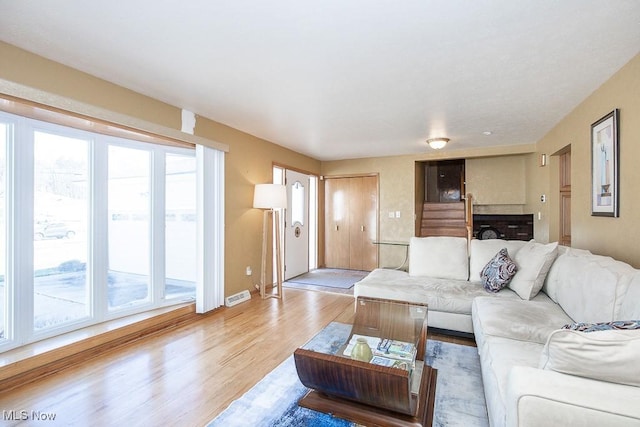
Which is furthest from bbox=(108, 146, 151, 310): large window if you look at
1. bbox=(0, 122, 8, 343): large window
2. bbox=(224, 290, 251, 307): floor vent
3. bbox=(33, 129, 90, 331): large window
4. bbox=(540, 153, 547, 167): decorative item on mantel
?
bbox=(540, 153, 547, 167): decorative item on mantel

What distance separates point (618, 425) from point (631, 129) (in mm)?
2225

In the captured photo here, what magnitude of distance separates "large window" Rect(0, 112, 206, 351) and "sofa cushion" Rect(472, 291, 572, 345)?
3107mm

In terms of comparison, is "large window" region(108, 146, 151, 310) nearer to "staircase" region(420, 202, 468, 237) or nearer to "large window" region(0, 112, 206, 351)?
"large window" region(0, 112, 206, 351)

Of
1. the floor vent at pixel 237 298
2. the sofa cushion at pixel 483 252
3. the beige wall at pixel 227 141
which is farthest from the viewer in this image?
the floor vent at pixel 237 298

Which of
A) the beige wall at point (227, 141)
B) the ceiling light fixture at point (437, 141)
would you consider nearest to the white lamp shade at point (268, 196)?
the beige wall at point (227, 141)

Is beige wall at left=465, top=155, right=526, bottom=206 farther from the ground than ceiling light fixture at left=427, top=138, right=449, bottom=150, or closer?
closer

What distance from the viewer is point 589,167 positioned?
2.82 m

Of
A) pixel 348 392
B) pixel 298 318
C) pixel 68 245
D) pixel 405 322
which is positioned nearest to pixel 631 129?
pixel 405 322

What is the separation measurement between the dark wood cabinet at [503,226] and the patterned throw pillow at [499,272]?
3267 mm

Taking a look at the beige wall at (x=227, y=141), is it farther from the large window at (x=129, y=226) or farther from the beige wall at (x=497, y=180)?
the beige wall at (x=497, y=180)

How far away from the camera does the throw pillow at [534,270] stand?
2.55 metres

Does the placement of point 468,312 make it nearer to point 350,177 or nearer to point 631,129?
point 631,129

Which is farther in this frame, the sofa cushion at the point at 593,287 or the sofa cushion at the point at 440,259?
the sofa cushion at the point at 440,259

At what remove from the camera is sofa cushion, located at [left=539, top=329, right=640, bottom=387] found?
98 centimetres
